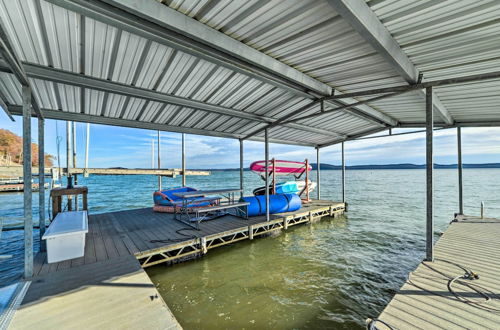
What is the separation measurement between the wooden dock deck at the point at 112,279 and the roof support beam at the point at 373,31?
4018 mm

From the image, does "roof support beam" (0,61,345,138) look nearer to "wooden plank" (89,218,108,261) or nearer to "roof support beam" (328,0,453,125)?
"wooden plank" (89,218,108,261)

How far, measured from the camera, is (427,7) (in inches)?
94.0

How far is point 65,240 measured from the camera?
4.10 meters

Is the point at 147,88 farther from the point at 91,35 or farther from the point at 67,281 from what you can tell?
the point at 67,281

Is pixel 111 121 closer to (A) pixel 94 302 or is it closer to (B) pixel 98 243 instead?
(B) pixel 98 243

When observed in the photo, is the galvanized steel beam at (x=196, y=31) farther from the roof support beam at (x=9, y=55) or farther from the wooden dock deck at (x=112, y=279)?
the wooden dock deck at (x=112, y=279)

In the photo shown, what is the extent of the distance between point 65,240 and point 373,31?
6.25 m

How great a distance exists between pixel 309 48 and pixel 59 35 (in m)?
3.57

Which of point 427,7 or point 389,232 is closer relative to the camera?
point 427,7

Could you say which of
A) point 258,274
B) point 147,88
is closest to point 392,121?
point 258,274

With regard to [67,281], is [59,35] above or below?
above

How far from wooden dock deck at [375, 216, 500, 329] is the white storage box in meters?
5.22

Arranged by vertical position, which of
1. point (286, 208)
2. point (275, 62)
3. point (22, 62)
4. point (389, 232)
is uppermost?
point (275, 62)

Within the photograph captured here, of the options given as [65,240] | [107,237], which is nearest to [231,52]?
[65,240]
